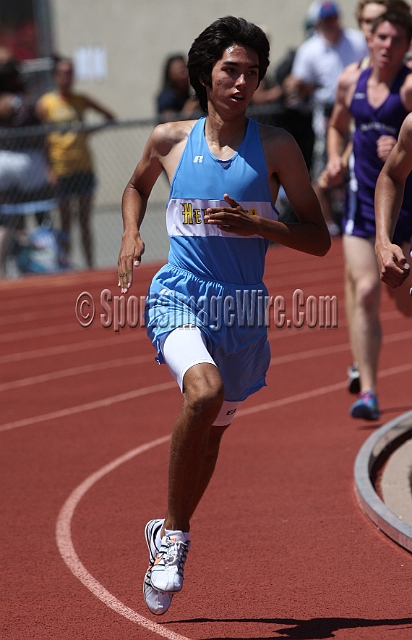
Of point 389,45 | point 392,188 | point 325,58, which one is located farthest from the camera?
point 325,58

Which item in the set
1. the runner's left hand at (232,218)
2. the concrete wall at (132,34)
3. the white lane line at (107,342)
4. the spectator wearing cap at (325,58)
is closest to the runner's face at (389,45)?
the runner's left hand at (232,218)

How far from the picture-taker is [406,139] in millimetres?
4195

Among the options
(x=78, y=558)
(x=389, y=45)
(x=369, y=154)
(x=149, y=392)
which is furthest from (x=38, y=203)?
(x=78, y=558)

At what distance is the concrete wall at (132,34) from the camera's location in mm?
22883

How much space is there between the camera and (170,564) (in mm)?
3775

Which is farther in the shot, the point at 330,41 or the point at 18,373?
the point at 330,41

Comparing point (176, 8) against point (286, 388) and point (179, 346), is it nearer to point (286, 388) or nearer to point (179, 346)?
point (286, 388)

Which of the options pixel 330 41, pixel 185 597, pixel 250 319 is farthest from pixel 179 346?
pixel 330 41

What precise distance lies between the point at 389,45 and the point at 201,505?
297 cm

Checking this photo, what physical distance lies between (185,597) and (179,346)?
1.06 metres

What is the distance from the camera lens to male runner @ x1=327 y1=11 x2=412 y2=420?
6.48m

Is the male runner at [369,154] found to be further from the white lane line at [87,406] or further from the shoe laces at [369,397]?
the white lane line at [87,406]

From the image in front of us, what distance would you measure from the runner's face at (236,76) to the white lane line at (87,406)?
3.90 meters

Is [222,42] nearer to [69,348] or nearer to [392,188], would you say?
[392,188]
